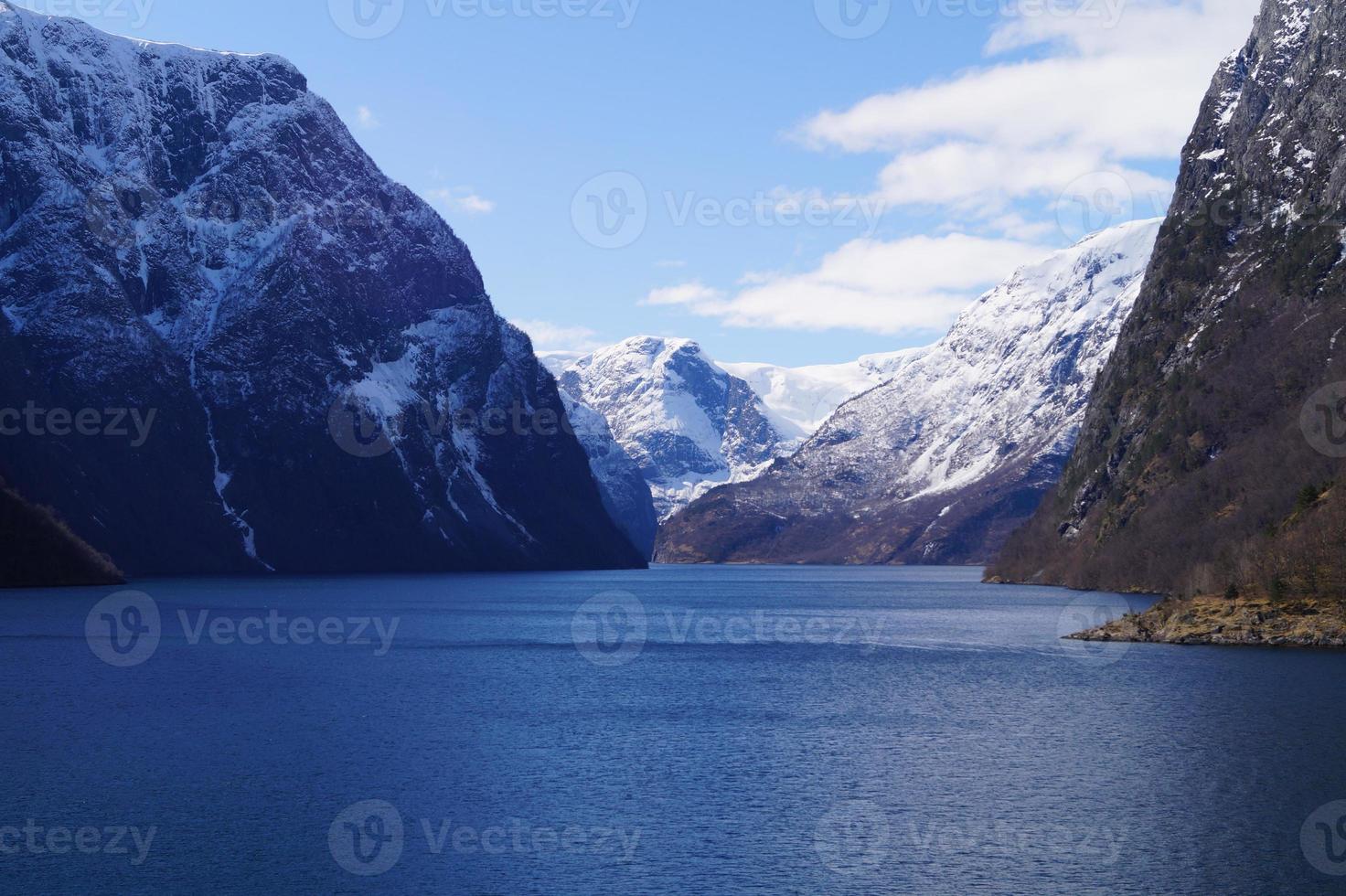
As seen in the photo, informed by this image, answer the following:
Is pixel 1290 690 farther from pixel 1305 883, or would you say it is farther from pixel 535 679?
pixel 535 679

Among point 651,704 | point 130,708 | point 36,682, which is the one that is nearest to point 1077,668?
point 651,704
